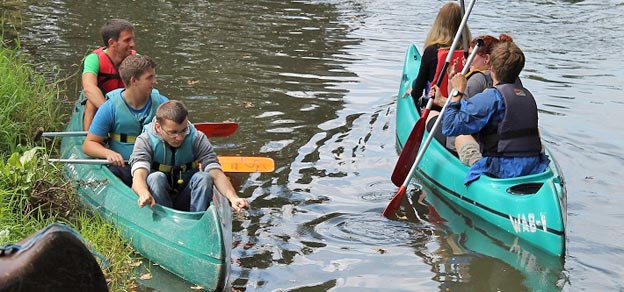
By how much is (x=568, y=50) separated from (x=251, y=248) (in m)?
8.96

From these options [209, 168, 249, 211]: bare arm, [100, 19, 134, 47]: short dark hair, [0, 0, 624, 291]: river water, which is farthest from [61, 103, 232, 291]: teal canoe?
[100, 19, 134, 47]: short dark hair

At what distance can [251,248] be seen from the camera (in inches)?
231

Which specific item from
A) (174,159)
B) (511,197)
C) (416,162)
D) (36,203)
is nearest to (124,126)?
(174,159)

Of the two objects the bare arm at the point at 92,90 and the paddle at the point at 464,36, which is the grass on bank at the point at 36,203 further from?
the paddle at the point at 464,36

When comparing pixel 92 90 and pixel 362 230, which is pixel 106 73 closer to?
pixel 92 90

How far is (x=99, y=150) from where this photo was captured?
6.04m

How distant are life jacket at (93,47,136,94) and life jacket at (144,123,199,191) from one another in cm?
159

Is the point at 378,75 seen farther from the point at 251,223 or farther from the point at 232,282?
the point at 232,282

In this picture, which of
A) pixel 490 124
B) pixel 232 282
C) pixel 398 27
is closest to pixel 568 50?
pixel 398 27

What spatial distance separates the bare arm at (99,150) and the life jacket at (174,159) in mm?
359

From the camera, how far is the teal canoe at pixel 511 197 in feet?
18.9

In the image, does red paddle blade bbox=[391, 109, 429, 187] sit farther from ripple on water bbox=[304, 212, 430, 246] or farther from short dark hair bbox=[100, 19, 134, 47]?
short dark hair bbox=[100, 19, 134, 47]

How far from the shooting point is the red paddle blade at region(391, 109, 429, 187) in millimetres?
7215

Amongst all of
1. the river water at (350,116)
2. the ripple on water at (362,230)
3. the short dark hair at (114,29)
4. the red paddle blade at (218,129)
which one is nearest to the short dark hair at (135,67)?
the short dark hair at (114,29)
